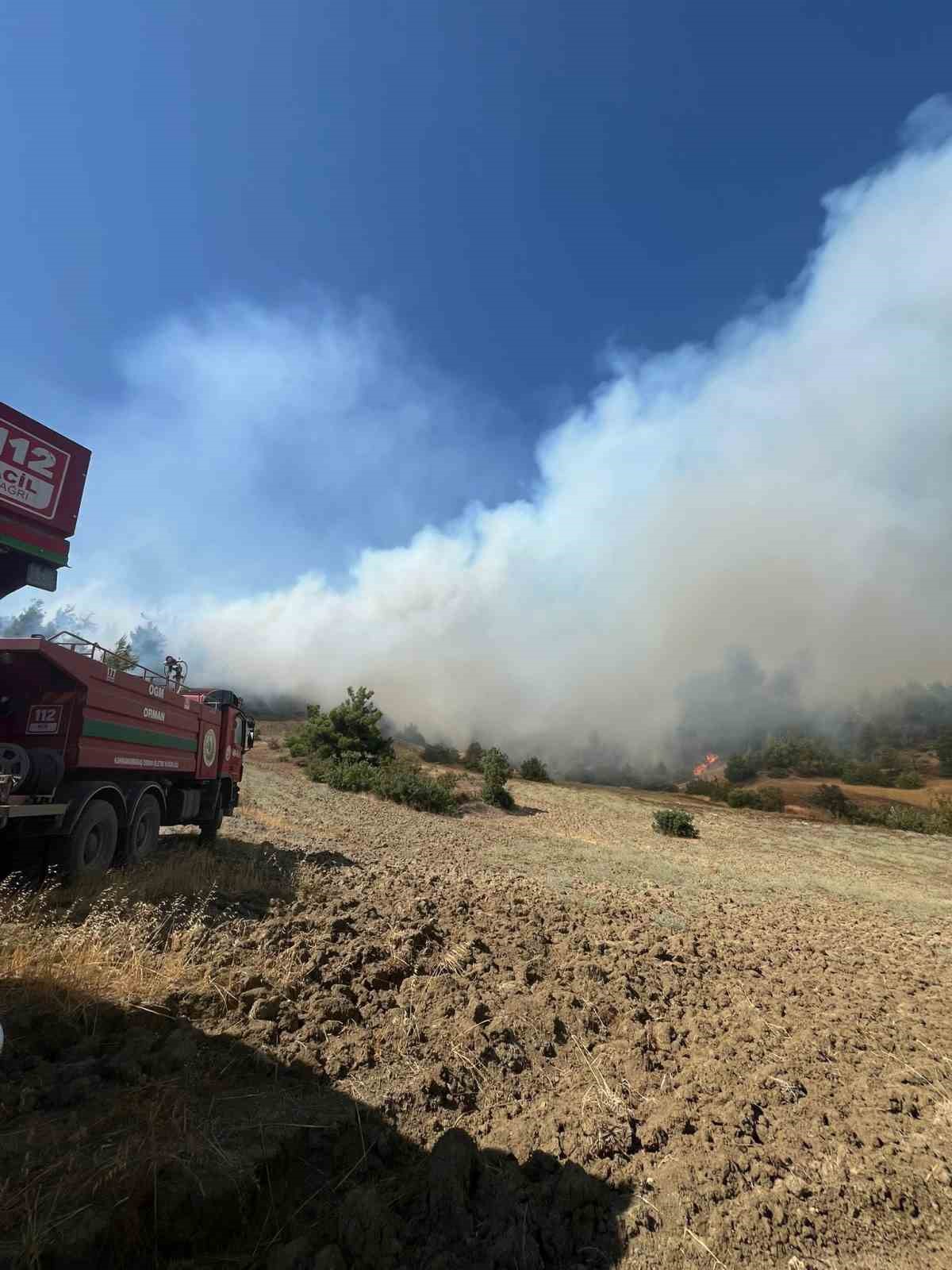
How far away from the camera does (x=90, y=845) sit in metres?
8.01

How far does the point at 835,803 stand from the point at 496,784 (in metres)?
20.7

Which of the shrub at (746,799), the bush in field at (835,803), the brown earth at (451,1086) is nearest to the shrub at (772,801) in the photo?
the shrub at (746,799)

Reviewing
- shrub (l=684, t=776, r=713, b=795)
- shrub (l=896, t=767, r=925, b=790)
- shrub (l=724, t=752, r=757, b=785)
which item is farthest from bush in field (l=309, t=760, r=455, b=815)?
shrub (l=896, t=767, r=925, b=790)

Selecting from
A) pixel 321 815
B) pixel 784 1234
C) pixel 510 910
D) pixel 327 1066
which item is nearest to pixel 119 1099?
pixel 327 1066

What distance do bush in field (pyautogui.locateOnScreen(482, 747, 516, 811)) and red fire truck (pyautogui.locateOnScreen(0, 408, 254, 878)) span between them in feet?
74.7

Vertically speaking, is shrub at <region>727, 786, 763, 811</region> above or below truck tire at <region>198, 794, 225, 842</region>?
above

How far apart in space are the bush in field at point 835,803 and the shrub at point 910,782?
19.4m

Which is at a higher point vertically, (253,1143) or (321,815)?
(321,815)

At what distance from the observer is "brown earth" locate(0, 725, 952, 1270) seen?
2811 millimetres

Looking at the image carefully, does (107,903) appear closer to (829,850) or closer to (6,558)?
(6,558)

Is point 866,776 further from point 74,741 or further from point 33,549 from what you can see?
point 33,549

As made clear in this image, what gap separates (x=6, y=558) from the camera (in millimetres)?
8852

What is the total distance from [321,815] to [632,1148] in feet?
61.9

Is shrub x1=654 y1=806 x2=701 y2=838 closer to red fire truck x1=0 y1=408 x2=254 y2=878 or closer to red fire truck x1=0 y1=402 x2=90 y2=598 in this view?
red fire truck x1=0 y1=408 x2=254 y2=878
